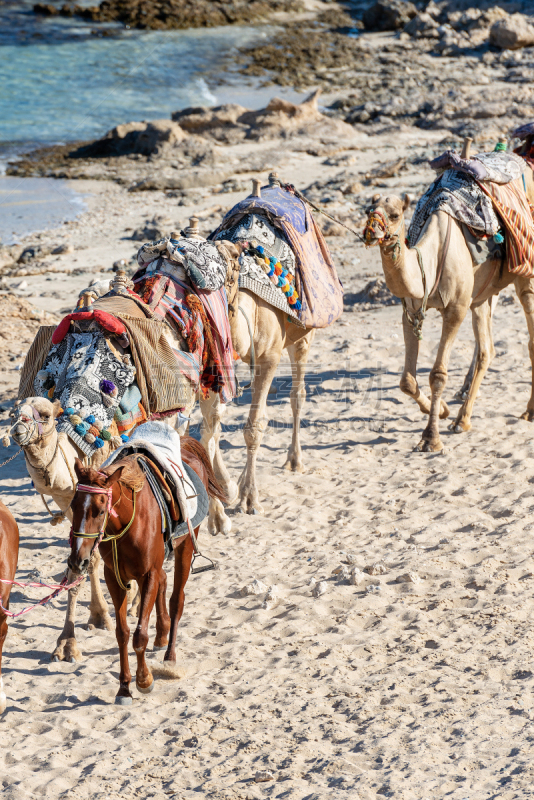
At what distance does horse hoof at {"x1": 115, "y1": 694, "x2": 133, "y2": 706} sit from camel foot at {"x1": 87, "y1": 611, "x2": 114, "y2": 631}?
95 centimetres

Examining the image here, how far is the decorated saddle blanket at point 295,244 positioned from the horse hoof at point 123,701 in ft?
11.0

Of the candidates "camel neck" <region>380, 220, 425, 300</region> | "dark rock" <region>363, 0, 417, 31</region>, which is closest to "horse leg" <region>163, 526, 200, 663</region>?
"camel neck" <region>380, 220, 425, 300</region>

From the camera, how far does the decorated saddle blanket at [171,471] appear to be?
16.1ft

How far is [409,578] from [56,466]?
2.45m

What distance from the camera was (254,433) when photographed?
24.4 feet

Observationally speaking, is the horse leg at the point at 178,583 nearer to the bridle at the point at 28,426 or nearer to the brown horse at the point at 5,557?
the brown horse at the point at 5,557

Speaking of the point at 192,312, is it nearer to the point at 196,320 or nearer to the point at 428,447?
the point at 196,320

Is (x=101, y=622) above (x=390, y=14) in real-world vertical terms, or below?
below

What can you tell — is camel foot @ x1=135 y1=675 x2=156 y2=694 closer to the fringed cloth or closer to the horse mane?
the horse mane

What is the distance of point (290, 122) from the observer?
20.0 metres

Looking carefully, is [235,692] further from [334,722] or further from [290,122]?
[290,122]

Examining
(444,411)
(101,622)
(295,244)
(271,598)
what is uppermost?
(295,244)

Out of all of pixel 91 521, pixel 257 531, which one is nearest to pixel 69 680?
pixel 91 521

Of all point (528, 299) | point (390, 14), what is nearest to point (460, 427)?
point (528, 299)
